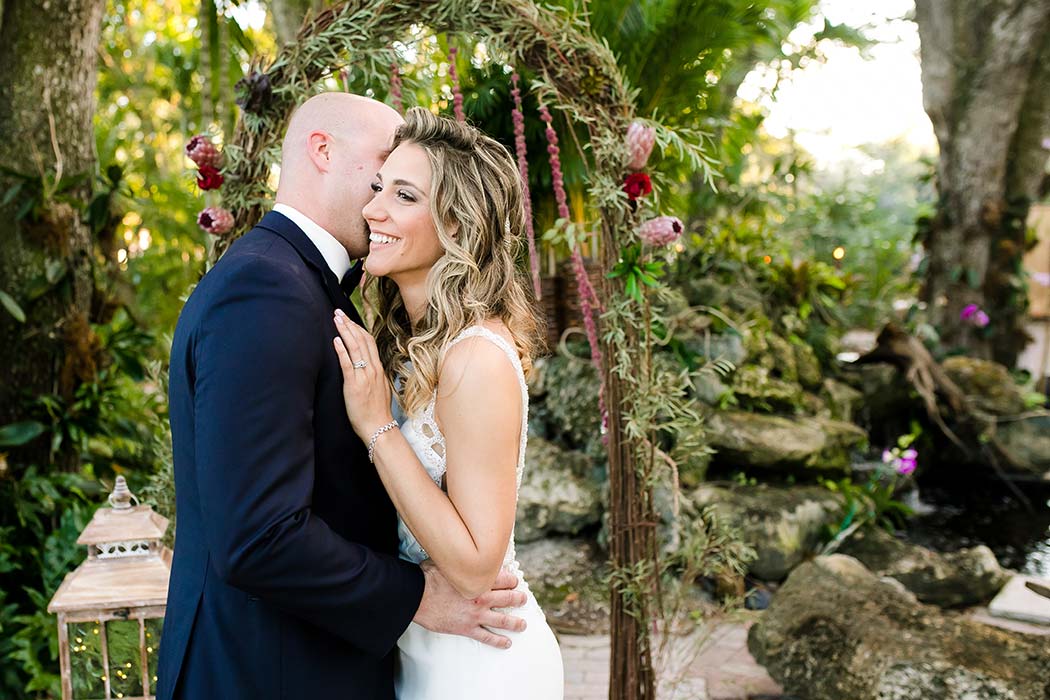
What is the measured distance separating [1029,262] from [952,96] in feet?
5.37

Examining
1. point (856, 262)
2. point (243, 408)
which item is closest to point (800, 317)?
point (856, 262)

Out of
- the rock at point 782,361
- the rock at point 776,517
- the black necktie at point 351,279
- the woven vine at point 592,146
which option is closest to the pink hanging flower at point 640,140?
the woven vine at point 592,146

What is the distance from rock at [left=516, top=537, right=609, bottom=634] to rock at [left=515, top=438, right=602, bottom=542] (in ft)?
0.29

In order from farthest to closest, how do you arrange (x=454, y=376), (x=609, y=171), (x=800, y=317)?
1. (x=800, y=317)
2. (x=609, y=171)
3. (x=454, y=376)

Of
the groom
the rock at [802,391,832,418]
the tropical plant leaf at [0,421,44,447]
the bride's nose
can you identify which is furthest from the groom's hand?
the rock at [802,391,832,418]

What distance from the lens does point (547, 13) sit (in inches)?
85.1

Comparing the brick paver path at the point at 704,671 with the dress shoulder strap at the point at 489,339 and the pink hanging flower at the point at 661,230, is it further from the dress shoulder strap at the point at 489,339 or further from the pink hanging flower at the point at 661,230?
the dress shoulder strap at the point at 489,339

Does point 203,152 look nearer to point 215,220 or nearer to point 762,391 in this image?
point 215,220

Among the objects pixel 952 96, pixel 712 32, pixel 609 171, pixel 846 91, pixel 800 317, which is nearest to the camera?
pixel 609 171

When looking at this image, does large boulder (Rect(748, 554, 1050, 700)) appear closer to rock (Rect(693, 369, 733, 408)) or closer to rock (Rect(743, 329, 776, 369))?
rock (Rect(693, 369, 733, 408))

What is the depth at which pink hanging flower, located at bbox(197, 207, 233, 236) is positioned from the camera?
2.36m

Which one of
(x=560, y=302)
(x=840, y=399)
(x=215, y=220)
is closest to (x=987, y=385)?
(x=840, y=399)

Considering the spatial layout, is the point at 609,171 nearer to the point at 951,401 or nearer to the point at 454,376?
the point at 454,376

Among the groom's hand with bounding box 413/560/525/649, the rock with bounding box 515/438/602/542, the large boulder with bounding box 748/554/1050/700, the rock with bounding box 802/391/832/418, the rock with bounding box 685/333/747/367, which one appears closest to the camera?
the groom's hand with bounding box 413/560/525/649
